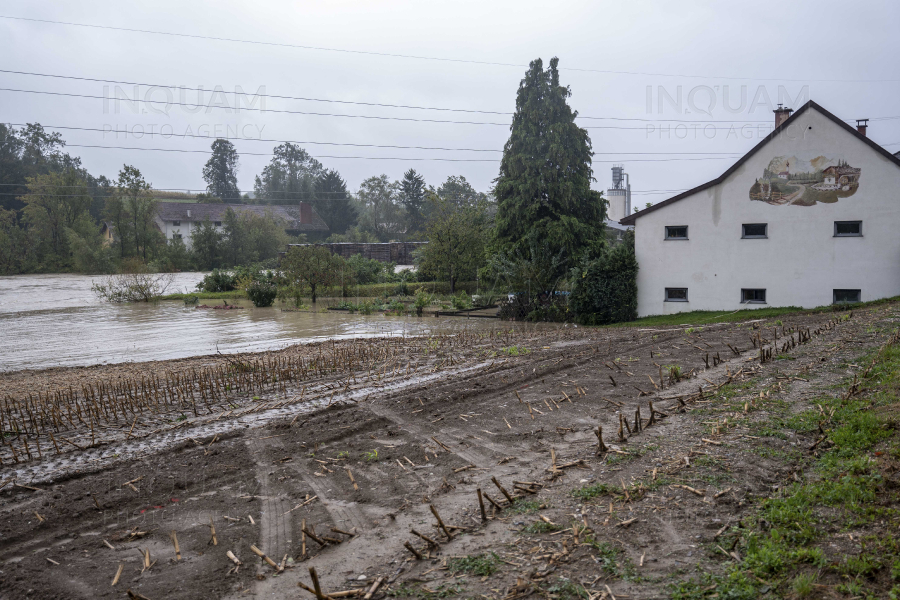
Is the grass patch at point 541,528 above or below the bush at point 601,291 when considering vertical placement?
below

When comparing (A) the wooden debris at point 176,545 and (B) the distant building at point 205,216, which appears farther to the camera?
(B) the distant building at point 205,216

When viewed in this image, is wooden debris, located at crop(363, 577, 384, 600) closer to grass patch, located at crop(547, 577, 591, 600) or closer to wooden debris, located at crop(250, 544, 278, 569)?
wooden debris, located at crop(250, 544, 278, 569)

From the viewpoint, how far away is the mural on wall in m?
22.6

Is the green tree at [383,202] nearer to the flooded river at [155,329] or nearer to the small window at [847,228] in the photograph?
the flooded river at [155,329]

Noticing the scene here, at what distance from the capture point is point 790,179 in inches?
917

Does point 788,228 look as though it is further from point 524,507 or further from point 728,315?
point 524,507

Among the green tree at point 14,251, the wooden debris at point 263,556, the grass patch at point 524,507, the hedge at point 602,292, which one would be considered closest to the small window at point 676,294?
the hedge at point 602,292

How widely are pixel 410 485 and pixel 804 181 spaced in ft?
77.0

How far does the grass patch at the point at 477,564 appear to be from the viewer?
4.00 metres

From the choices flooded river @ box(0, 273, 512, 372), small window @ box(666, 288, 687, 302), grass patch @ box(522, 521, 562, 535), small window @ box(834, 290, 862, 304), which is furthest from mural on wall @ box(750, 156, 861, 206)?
grass patch @ box(522, 521, 562, 535)

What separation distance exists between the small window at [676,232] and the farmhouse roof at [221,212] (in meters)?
56.8

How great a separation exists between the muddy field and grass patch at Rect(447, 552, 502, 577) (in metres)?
0.02

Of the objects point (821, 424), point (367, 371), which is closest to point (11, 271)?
point (367, 371)

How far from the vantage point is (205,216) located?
7119 centimetres
